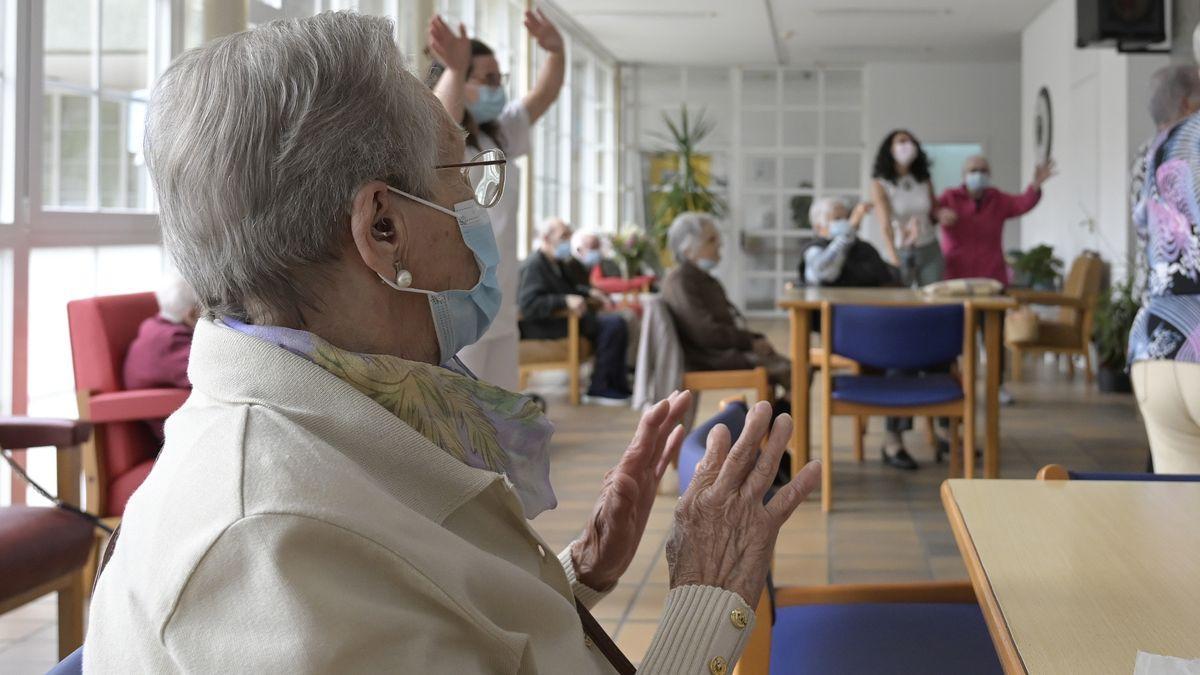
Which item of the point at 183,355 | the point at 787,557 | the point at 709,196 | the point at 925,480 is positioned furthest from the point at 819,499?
the point at 709,196

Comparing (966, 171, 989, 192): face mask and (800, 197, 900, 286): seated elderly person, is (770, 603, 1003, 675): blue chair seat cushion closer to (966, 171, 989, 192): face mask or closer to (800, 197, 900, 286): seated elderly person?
(800, 197, 900, 286): seated elderly person

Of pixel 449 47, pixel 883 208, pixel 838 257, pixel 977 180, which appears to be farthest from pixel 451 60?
pixel 977 180

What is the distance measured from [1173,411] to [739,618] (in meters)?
1.74

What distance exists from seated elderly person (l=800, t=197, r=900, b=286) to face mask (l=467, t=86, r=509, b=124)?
3026 mm

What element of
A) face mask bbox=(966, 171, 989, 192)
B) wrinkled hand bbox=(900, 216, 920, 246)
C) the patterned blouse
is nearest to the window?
the patterned blouse

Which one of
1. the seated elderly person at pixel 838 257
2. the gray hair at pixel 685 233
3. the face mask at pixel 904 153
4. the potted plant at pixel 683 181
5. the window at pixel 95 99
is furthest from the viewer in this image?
the potted plant at pixel 683 181

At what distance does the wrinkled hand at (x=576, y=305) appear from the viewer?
7309mm

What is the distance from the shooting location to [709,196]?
15.0 m

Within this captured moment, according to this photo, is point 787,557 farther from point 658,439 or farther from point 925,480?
point 658,439

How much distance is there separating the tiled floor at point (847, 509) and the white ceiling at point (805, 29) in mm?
5192

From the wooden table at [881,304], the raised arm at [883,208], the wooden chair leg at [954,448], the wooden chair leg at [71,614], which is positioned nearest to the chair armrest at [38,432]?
the wooden chair leg at [71,614]

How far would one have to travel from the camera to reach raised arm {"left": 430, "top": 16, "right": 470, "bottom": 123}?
121 inches

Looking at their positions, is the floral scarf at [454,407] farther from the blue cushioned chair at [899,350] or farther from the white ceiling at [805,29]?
the white ceiling at [805,29]

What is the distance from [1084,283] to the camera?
8633mm
